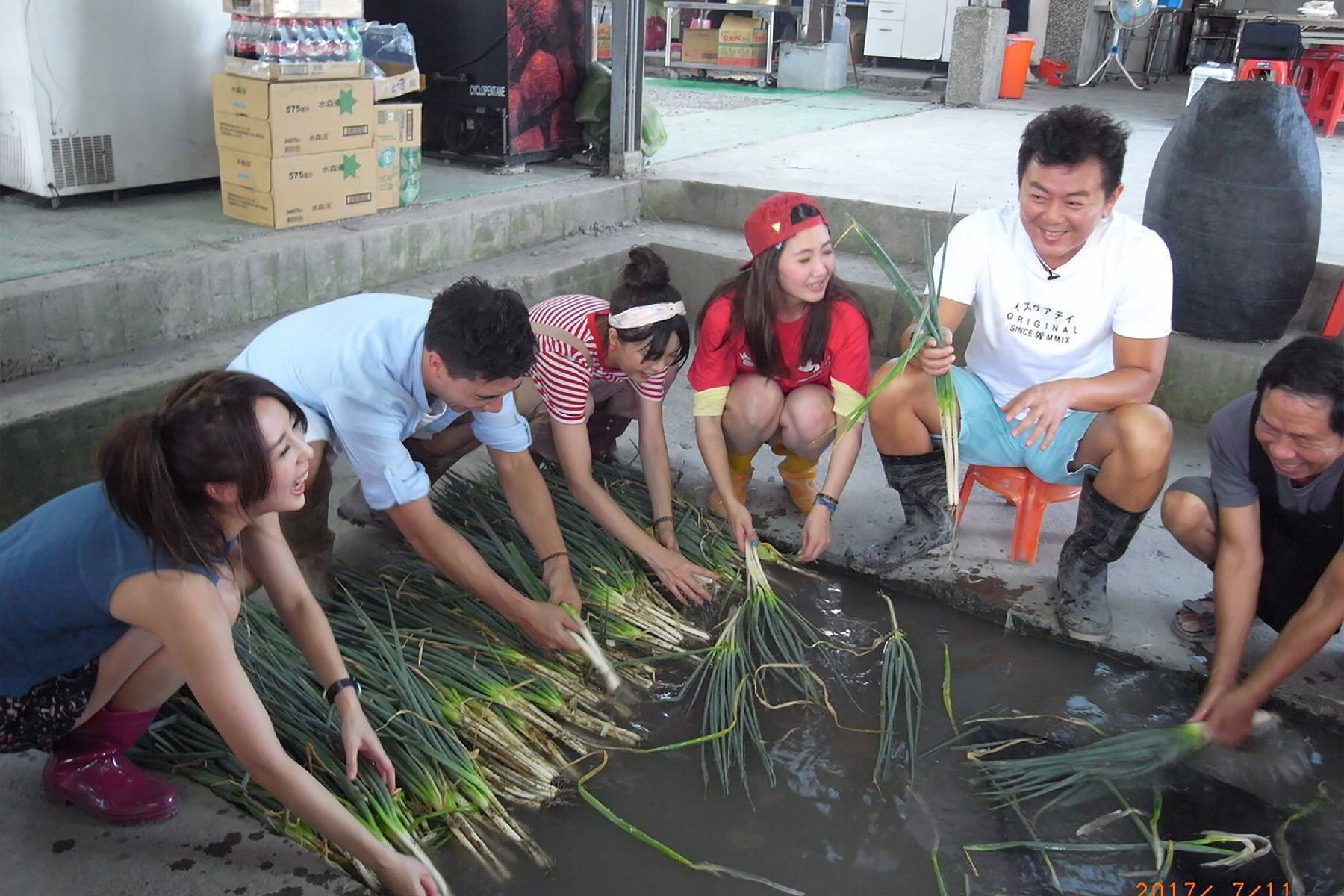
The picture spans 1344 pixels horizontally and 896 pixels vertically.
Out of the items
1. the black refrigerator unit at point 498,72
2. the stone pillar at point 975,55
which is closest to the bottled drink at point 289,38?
the black refrigerator unit at point 498,72

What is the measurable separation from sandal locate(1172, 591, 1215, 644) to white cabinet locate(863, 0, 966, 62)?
843 centimetres

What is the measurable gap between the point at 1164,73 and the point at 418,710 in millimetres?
12627

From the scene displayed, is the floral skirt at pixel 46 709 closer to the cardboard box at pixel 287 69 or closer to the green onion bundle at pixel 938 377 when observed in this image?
the green onion bundle at pixel 938 377

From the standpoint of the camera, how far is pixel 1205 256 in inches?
138

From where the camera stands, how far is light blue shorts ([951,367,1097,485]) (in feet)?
8.14

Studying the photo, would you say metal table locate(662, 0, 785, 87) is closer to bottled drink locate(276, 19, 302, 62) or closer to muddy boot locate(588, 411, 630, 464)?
bottled drink locate(276, 19, 302, 62)

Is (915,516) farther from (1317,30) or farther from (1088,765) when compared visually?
(1317,30)

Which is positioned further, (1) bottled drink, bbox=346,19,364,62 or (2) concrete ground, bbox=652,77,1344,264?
(2) concrete ground, bbox=652,77,1344,264

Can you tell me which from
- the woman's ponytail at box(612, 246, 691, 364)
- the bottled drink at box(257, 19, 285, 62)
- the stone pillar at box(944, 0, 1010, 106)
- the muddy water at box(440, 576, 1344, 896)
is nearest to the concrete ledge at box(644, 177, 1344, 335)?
the woman's ponytail at box(612, 246, 691, 364)

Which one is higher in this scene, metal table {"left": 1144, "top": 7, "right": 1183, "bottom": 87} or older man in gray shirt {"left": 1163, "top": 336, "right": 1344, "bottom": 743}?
metal table {"left": 1144, "top": 7, "right": 1183, "bottom": 87}

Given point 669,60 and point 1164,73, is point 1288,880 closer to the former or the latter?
point 669,60

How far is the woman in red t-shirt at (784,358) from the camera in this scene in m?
2.48

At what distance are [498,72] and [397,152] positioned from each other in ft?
3.38

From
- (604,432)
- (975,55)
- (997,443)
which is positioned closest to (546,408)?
(604,432)
